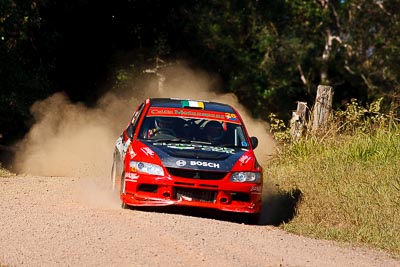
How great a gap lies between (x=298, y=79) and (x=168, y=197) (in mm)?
Answer: 33731

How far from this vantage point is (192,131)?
14.2 m

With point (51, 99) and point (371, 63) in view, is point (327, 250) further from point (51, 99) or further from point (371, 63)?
point (371, 63)

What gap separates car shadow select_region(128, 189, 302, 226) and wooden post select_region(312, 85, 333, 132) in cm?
314

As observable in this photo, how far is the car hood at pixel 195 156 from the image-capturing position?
508 inches

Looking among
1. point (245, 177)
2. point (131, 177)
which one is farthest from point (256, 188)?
point (131, 177)

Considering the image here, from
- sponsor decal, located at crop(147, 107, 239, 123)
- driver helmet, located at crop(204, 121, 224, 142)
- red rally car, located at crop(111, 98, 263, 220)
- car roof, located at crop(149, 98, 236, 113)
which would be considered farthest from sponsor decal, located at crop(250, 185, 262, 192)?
car roof, located at crop(149, 98, 236, 113)

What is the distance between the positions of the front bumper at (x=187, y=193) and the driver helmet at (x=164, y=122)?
1.38m

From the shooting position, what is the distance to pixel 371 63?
1783 inches

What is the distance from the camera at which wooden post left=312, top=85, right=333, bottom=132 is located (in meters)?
18.6

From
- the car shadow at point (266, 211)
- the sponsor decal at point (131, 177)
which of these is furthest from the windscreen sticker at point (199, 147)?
the car shadow at point (266, 211)

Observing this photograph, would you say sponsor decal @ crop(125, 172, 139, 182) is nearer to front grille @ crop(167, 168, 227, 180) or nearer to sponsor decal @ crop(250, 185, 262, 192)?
front grille @ crop(167, 168, 227, 180)

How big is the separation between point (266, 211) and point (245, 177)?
80.0 inches

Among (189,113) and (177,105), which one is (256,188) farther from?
(177,105)

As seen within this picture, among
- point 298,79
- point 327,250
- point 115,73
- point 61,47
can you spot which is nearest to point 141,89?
point 115,73
